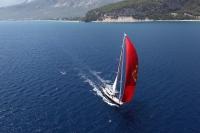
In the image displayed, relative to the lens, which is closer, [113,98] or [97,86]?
[113,98]

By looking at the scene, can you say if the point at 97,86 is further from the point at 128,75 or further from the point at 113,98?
the point at 128,75

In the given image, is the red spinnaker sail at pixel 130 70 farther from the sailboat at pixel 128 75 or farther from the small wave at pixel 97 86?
the small wave at pixel 97 86

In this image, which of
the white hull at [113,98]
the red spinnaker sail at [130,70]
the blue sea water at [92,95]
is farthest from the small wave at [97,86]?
the red spinnaker sail at [130,70]

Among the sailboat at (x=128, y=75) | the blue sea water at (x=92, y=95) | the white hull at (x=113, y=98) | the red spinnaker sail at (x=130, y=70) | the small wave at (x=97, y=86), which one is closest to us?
the blue sea water at (x=92, y=95)

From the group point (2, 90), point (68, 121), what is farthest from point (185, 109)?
point (2, 90)

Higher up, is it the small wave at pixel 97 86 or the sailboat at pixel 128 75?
the sailboat at pixel 128 75

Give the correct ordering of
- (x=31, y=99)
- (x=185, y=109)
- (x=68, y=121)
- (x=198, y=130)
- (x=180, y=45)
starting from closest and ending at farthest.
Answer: (x=198, y=130) < (x=68, y=121) < (x=185, y=109) < (x=31, y=99) < (x=180, y=45)

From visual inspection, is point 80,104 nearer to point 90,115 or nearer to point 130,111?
point 90,115

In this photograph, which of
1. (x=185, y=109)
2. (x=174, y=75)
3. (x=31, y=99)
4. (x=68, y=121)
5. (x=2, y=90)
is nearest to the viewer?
(x=68, y=121)

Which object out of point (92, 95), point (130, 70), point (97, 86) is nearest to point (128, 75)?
point (130, 70)
